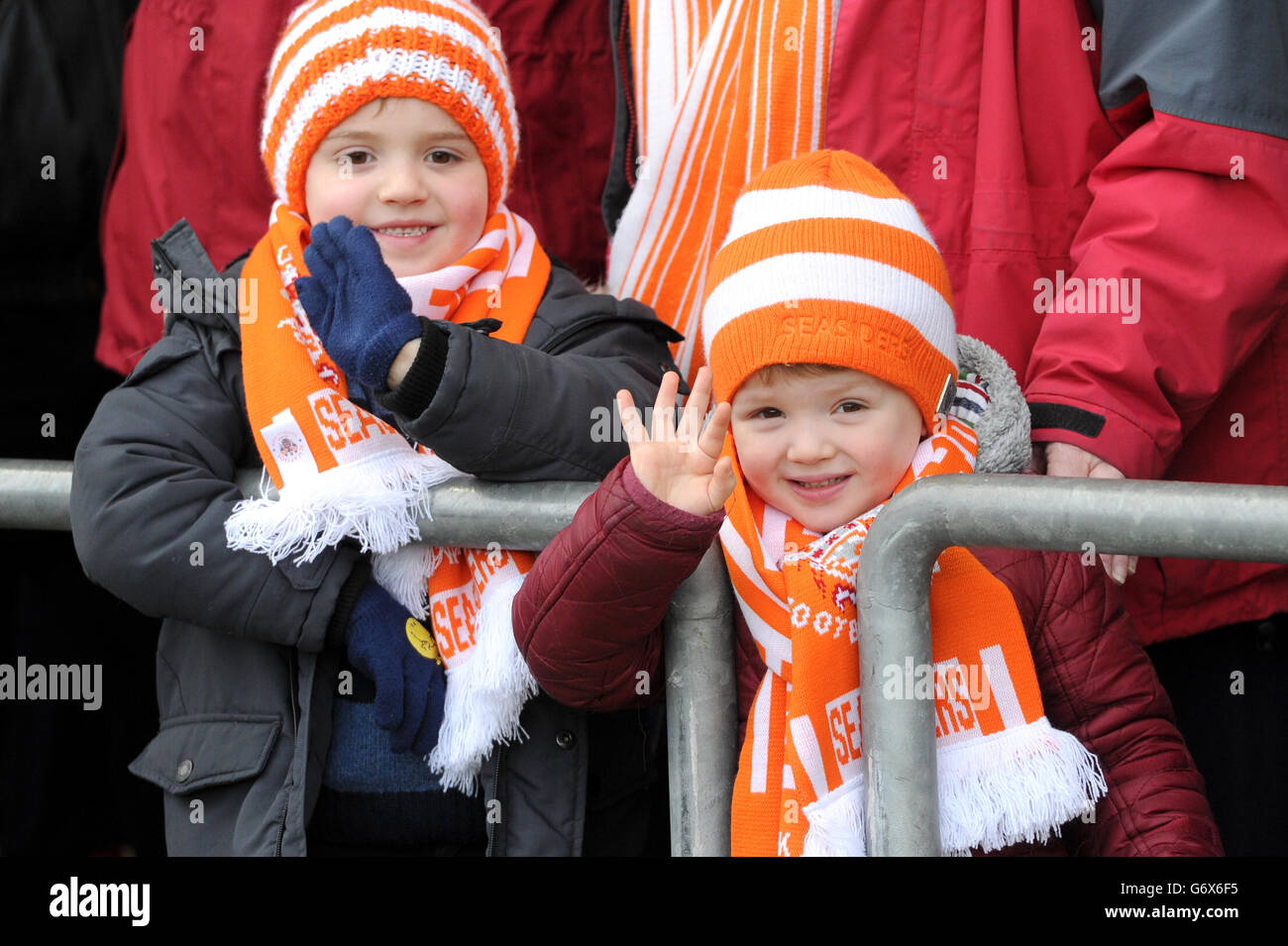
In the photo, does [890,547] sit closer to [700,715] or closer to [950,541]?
[950,541]

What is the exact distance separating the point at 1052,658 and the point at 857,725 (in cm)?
30

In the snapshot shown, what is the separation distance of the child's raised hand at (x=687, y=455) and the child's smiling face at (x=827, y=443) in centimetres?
19

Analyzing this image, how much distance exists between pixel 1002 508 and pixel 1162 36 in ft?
3.09

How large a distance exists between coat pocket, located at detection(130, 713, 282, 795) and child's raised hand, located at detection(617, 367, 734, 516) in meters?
0.69

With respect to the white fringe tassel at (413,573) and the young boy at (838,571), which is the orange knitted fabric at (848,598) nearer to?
the young boy at (838,571)

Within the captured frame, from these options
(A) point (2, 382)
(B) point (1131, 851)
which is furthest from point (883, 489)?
(A) point (2, 382)

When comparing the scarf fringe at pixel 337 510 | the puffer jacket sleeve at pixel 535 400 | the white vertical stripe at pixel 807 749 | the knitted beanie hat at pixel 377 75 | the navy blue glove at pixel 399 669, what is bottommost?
the white vertical stripe at pixel 807 749

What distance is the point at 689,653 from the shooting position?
179 cm

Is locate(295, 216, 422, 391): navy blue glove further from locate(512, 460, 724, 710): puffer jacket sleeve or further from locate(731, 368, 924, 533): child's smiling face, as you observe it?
locate(731, 368, 924, 533): child's smiling face

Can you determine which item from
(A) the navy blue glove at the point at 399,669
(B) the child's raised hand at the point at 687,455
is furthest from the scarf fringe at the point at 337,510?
(B) the child's raised hand at the point at 687,455

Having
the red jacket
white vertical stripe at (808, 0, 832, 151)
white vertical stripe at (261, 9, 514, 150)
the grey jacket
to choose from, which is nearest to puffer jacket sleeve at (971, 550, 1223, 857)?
the red jacket

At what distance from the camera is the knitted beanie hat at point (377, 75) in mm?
2262

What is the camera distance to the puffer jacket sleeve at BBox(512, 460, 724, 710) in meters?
1.68
